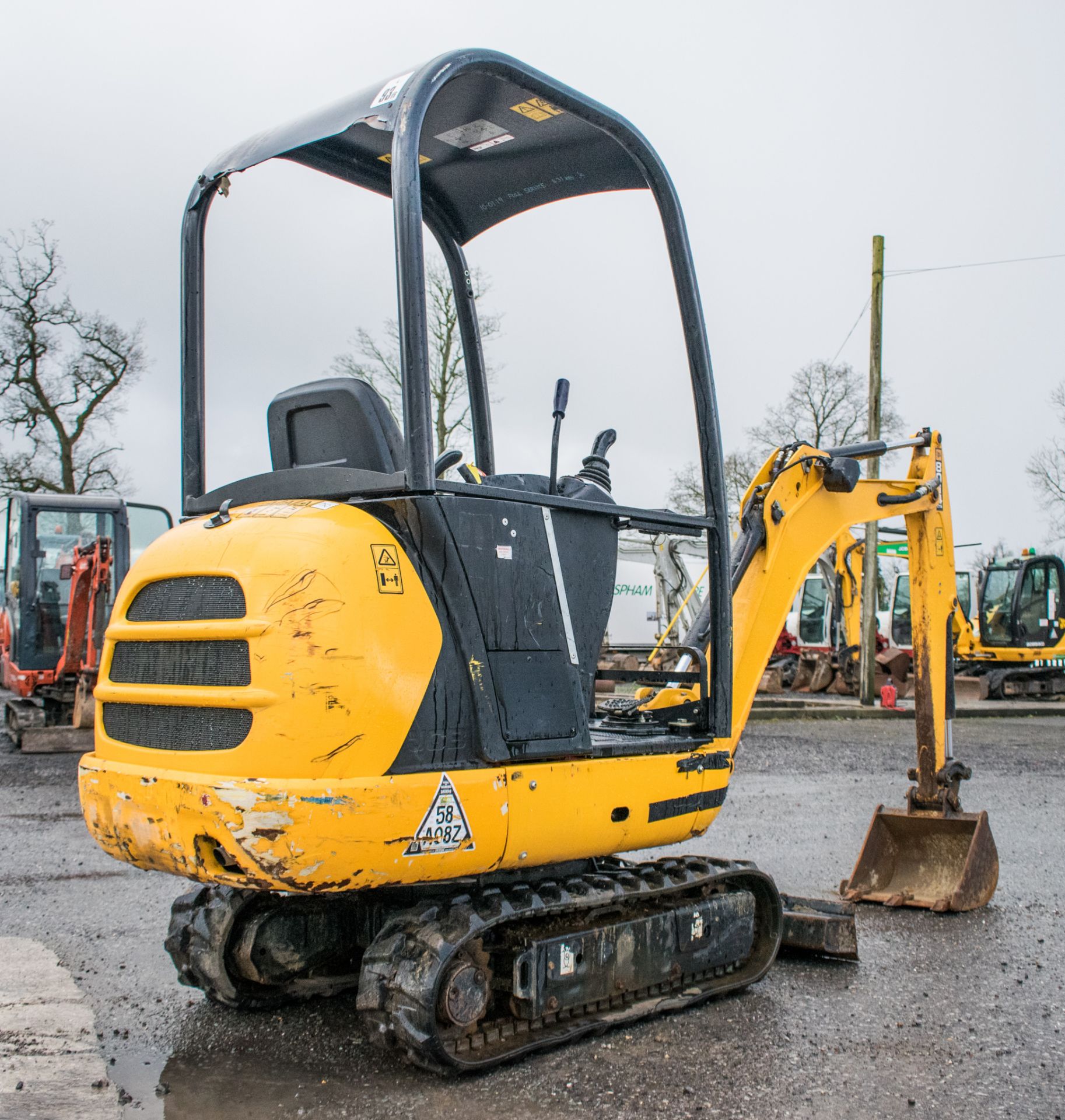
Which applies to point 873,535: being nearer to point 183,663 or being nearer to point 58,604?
point 58,604

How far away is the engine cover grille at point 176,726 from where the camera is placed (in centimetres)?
323

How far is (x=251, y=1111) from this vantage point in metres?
3.28

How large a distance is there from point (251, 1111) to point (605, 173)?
→ 3.43m

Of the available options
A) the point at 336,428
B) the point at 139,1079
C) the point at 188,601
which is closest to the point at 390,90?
the point at 336,428

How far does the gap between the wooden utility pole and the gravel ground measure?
11313mm

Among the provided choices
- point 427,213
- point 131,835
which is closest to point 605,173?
point 427,213

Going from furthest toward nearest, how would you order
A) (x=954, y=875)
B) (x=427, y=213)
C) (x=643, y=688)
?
1. (x=954, y=875)
2. (x=643, y=688)
3. (x=427, y=213)

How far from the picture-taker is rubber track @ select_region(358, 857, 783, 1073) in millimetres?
3326

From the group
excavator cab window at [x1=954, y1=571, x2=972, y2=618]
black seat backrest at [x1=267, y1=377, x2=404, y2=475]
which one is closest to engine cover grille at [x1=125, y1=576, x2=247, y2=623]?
black seat backrest at [x1=267, y1=377, x2=404, y2=475]

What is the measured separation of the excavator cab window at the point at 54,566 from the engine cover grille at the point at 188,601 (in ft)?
37.3

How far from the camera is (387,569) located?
10.7 ft

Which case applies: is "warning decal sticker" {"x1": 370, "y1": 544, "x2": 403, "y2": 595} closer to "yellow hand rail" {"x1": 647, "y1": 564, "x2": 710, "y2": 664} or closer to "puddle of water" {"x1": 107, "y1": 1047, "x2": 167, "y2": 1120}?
"yellow hand rail" {"x1": 647, "y1": 564, "x2": 710, "y2": 664}

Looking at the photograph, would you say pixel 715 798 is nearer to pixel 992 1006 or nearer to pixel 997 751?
pixel 992 1006

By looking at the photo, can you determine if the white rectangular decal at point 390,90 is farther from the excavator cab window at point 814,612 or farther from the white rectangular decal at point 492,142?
the excavator cab window at point 814,612
